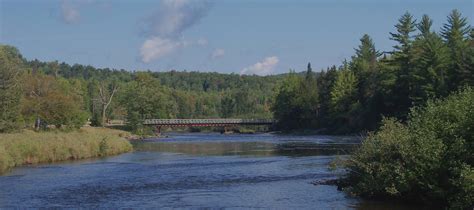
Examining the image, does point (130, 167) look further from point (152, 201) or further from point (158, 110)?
point (158, 110)

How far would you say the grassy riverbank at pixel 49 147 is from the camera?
4725 cm

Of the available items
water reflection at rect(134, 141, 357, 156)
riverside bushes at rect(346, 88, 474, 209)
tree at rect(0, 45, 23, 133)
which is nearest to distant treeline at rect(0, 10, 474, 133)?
tree at rect(0, 45, 23, 133)

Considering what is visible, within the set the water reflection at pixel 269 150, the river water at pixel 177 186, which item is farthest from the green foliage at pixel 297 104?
the river water at pixel 177 186

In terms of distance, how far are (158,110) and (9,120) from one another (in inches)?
3190

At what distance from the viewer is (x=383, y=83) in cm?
10544

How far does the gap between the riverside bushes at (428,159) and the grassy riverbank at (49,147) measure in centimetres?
2718

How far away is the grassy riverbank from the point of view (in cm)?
4725

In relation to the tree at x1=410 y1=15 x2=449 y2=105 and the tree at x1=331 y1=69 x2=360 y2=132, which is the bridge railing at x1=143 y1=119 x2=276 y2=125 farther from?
the tree at x1=410 y1=15 x2=449 y2=105

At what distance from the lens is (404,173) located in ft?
82.0

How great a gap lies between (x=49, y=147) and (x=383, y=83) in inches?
2671

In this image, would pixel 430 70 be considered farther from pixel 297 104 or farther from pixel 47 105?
pixel 297 104

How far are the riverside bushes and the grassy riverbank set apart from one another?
2718 cm

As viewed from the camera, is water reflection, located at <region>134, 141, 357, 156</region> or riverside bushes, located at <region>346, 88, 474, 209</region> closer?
riverside bushes, located at <region>346, 88, 474, 209</region>

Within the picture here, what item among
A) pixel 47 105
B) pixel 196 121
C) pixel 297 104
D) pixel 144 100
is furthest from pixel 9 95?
pixel 297 104
